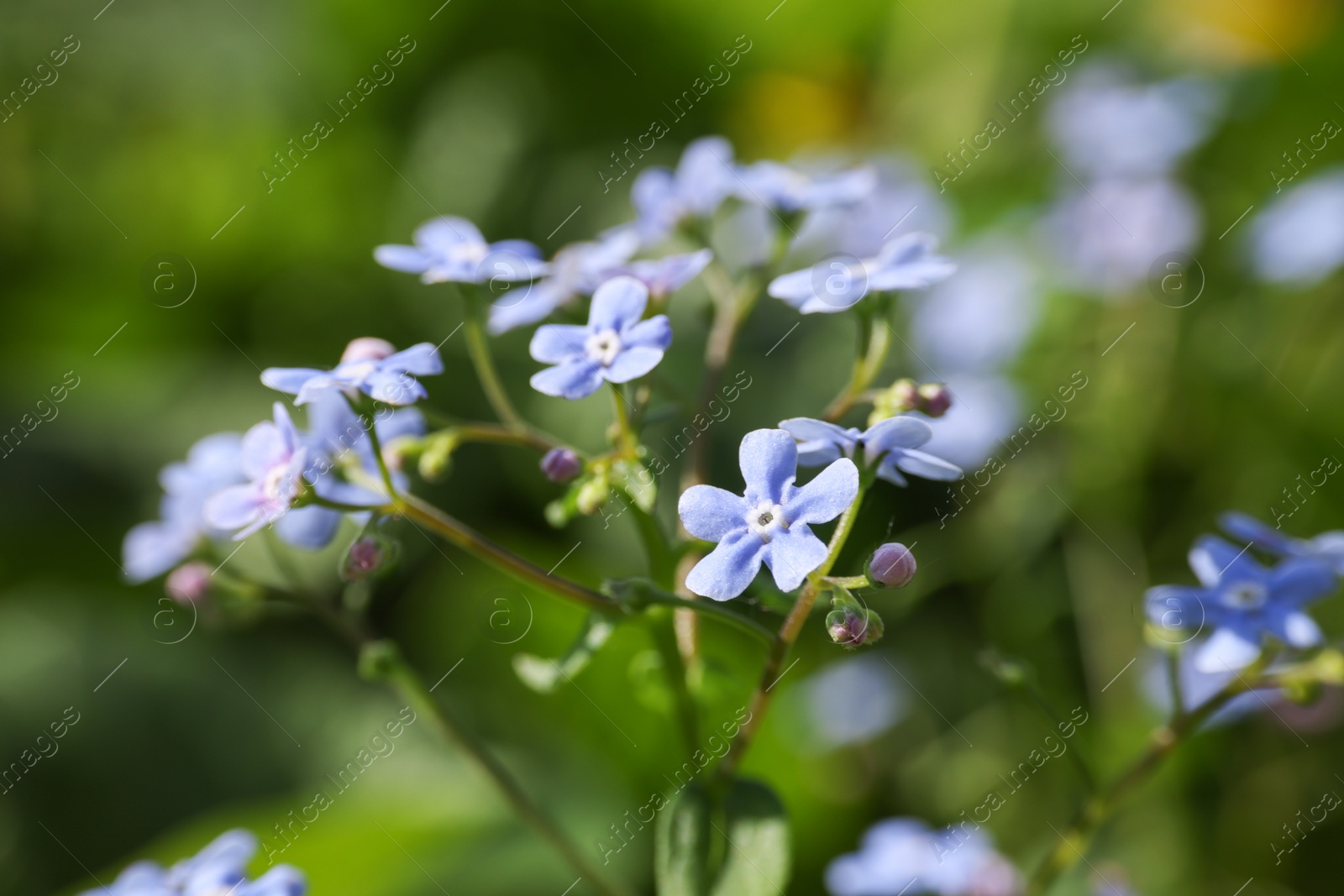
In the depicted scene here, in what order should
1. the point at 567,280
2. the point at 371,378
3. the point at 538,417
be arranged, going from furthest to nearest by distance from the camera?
the point at 538,417 → the point at 567,280 → the point at 371,378

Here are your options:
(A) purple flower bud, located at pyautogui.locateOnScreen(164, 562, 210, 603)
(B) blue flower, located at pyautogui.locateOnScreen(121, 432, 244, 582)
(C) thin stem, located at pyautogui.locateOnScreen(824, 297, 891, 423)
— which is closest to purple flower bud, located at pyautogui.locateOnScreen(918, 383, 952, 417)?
(C) thin stem, located at pyautogui.locateOnScreen(824, 297, 891, 423)

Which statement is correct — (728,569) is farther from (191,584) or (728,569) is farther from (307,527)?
(191,584)

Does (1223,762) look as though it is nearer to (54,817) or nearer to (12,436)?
(54,817)

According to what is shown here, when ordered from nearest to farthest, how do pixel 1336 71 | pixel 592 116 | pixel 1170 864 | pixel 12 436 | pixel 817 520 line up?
pixel 817 520, pixel 1170 864, pixel 12 436, pixel 1336 71, pixel 592 116

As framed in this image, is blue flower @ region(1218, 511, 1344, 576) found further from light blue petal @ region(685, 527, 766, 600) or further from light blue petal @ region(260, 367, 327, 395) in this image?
light blue petal @ region(260, 367, 327, 395)

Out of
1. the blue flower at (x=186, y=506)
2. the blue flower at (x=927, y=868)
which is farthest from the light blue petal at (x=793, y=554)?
the blue flower at (x=927, y=868)

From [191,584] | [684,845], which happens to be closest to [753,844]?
[684,845]

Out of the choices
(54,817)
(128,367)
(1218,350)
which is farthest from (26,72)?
(1218,350)
